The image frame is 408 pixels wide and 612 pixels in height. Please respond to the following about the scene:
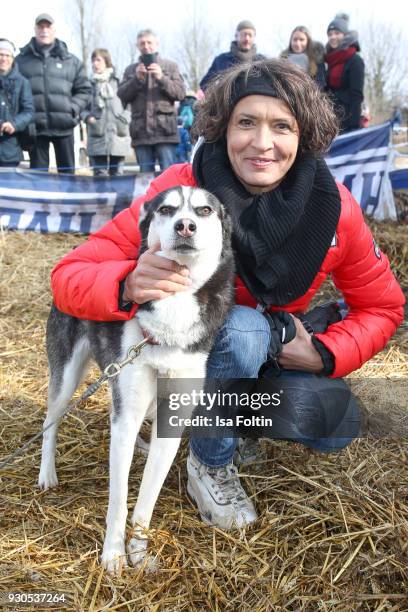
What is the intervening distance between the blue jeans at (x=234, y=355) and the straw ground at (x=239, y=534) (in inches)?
8.7

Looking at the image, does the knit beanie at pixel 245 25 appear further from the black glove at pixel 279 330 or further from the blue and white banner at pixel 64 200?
the black glove at pixel 279 330

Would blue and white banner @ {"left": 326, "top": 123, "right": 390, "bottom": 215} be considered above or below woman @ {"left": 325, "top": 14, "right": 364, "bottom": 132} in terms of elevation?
below

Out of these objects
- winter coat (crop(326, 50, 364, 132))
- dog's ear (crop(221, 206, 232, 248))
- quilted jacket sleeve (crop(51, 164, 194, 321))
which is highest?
winter coat (crop(326, 50, 364, 132))

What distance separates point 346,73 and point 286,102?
15.9ft

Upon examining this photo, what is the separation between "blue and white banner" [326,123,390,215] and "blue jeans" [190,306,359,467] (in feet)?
13.6

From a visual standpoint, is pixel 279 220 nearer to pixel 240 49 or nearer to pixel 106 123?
pixel 240 49

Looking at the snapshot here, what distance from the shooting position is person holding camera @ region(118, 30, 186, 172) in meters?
6.42

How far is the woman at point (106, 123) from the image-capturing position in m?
7.21

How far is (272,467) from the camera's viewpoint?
8.05 ft

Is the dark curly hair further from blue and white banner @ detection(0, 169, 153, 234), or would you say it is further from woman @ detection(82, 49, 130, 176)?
woman @ detection(82, 49, 130, 176)

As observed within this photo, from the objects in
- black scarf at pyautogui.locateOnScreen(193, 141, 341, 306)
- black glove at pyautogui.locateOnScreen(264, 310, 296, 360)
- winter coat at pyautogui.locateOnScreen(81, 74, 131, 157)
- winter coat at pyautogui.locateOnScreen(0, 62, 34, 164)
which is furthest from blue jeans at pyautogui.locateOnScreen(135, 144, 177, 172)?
black glove at pyautogui.locateOnScreen(264, 310, 296, 360)

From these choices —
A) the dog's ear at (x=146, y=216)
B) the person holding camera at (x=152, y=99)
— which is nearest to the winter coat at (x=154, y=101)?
the person holding camera at (x=152, y=99)

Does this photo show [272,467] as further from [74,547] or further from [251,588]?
[74,547]

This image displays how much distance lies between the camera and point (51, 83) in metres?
6.59
